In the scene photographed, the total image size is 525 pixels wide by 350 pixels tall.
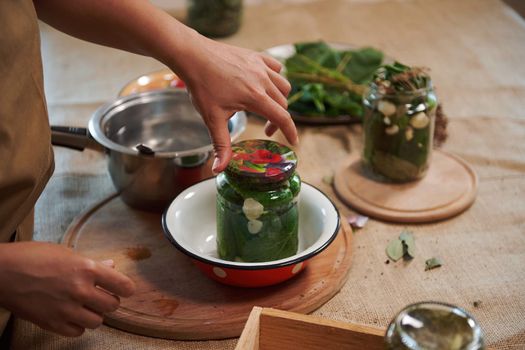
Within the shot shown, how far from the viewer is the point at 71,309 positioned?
24.8 inches

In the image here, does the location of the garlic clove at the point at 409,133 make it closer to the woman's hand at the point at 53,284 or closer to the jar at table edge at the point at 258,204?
the jar at table edge at the point at 258,204

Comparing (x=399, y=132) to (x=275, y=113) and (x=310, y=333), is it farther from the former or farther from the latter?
(x=310, y=333)

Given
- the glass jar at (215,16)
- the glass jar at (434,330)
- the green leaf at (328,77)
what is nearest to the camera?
the glass jar at (434,330)

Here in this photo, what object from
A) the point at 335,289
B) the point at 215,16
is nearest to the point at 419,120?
the point at 335,289

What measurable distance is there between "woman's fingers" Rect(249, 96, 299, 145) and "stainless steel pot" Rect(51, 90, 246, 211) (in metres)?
0.15

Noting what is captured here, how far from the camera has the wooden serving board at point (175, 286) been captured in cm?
78

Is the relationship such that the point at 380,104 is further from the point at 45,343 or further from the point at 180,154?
the point at 45,343

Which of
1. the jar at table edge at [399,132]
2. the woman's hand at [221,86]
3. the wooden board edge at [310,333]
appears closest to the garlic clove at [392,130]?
the jar at table edge at [399,132]

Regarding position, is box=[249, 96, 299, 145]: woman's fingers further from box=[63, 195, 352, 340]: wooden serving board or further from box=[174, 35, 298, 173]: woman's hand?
box=[63, 195, 352, 340]: wooden serving board

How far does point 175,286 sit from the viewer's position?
0.85 metres

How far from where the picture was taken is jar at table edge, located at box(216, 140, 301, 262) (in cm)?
78

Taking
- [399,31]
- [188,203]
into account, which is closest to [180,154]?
[188,203]

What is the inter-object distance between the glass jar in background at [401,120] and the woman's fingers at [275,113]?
230mm

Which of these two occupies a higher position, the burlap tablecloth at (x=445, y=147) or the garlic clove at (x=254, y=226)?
the garlic clove at (x=254, y=226)
